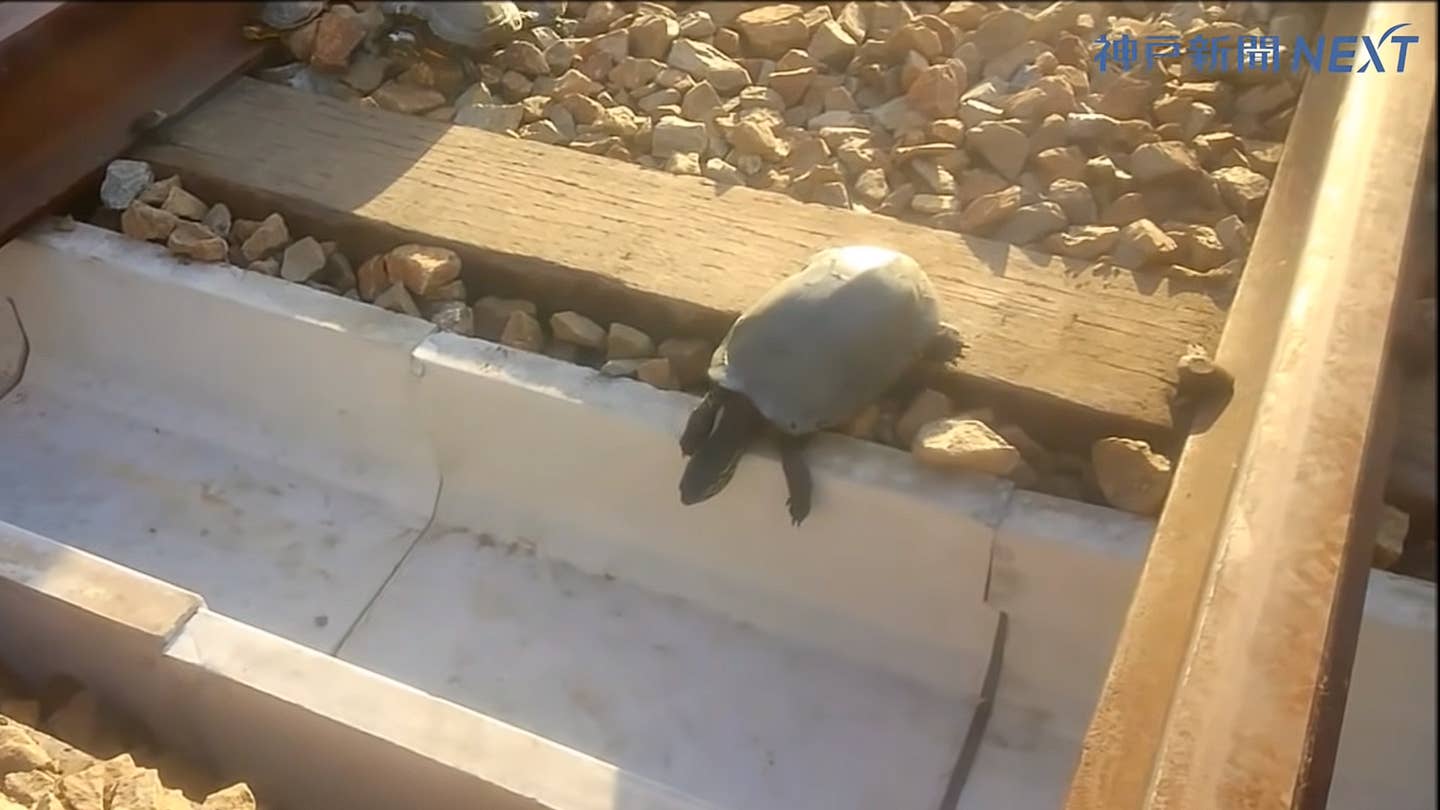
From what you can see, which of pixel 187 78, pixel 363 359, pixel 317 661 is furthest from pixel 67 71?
pixel 317 661

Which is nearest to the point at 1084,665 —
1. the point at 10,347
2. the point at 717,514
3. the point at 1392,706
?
the point at 1392,706

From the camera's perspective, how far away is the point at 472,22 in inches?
75.7

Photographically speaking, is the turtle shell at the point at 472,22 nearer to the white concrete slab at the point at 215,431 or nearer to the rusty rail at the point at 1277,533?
the white concrete slab at the point at 215,431

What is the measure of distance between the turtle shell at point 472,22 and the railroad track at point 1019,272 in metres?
0.04

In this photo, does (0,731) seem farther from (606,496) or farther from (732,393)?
(732,393)

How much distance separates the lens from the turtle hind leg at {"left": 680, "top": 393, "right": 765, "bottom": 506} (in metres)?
1.38

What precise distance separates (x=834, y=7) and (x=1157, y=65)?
1.56 feet

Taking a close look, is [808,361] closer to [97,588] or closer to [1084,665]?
[1084,665]

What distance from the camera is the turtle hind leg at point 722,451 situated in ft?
4.52

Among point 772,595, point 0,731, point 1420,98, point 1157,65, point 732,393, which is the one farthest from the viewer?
point 1157,65

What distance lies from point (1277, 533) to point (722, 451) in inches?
Answer: 21.7

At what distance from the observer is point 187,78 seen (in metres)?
1.94

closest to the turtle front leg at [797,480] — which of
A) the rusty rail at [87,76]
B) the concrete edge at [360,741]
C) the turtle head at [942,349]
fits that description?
the turtle head at [942,349]

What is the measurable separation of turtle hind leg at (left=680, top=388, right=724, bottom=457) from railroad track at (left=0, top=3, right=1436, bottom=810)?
112mm
